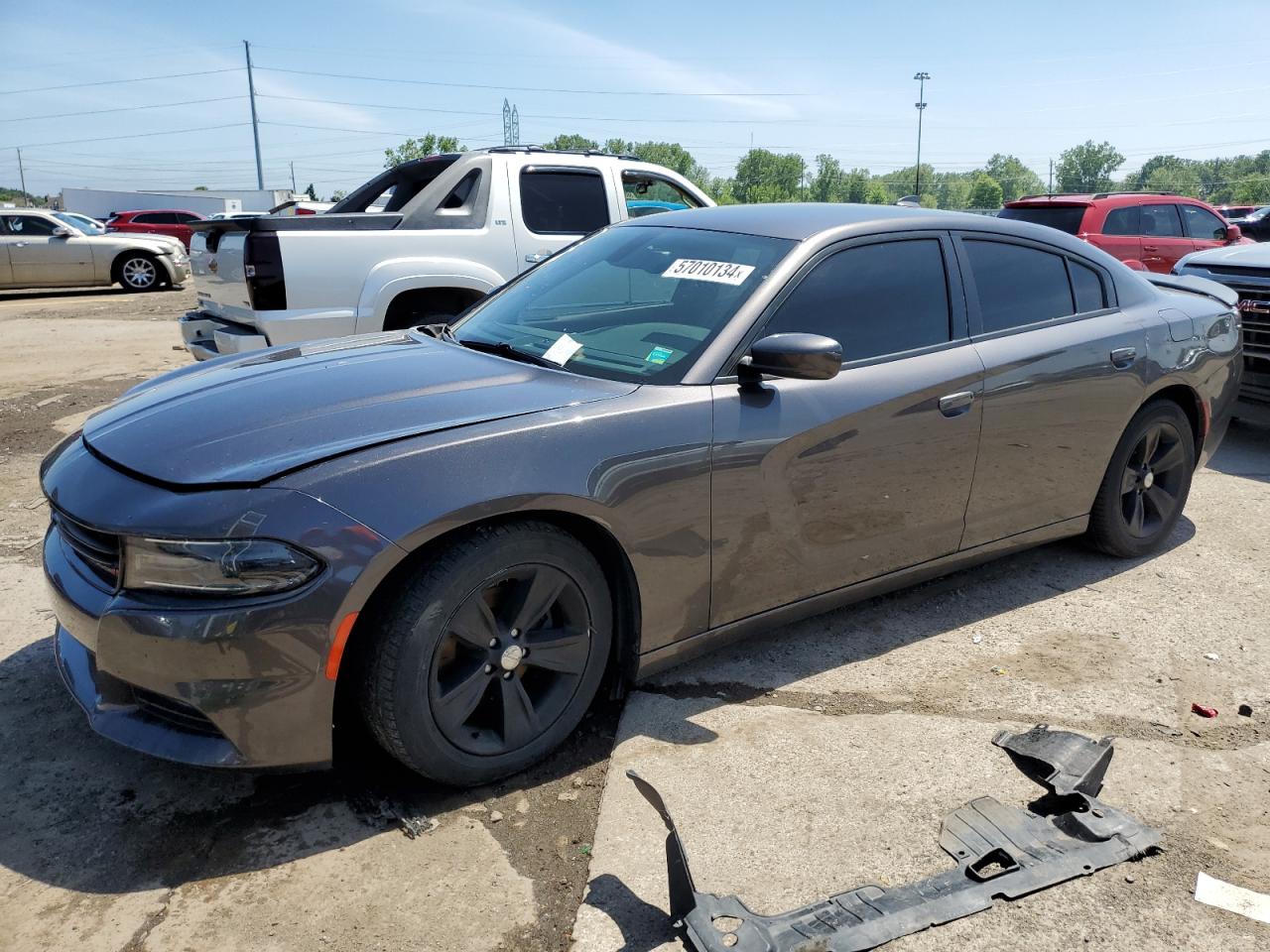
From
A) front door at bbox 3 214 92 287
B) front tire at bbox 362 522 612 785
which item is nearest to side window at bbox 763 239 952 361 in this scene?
front tire at bbox 362 522 612 785

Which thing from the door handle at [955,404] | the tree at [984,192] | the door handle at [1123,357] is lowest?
the door handle at [955,404]

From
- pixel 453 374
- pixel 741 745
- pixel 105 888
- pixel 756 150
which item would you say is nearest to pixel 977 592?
pixel 741 745

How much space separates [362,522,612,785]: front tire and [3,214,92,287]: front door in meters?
18.5

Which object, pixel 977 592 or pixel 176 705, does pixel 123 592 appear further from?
pixel 977 592

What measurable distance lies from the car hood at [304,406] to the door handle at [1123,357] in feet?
7.53

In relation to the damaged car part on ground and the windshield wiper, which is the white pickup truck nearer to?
the windshield wiper

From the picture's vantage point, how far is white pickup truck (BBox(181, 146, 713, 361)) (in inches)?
241

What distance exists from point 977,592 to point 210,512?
3214 millimetres

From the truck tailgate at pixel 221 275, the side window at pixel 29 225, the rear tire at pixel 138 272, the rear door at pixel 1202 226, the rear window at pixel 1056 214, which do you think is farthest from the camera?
the rear tire at pixel 138 272

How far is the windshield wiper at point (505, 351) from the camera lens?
3.31m

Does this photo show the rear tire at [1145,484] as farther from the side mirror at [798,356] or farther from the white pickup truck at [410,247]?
the white pickup truck at [410,247]

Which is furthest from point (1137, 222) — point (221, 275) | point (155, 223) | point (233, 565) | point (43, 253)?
point (155, 223)

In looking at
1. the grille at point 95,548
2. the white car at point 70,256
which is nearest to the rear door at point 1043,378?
the grille at point 95,548

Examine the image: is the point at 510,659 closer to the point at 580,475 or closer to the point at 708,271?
the point at 580,475
